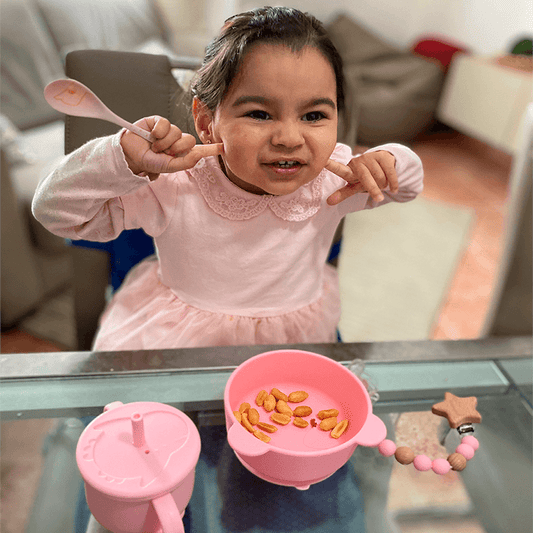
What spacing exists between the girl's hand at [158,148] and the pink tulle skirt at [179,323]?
28 cm

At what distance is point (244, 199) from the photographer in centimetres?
65

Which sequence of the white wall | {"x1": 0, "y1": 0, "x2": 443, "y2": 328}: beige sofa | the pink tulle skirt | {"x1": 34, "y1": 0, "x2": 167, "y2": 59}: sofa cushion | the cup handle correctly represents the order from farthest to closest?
the white wall < {"x1": 0, "y1": 0, "x2": 443, "y2": 328}: beige sofa < {"x1": 34, "y1": 0, "x2": 167, "y2": 59}: sofa cushion < the pink tulle skirt < the cup handle

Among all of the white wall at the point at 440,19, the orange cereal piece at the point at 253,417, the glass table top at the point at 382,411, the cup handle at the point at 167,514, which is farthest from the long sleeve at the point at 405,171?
the white wall at the point at 440,19

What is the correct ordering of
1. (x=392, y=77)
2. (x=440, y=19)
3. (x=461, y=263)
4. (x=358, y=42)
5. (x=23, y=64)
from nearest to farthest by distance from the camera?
(x=23, y=64) < (x=461, y=263) < (x=392, y=77) < (x=358, y=42) < (x=440, y=19)

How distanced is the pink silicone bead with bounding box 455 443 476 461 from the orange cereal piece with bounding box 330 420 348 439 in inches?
6.1

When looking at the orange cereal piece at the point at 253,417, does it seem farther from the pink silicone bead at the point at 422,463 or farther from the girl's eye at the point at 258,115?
the girl's eye at the point at 258,115

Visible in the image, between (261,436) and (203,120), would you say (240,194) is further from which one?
(261,436)

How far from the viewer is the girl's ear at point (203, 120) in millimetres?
558

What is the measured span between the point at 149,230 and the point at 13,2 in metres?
1.40

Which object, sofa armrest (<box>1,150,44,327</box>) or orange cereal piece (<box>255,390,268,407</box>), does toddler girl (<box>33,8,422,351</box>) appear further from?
sofa armrest (<box>1,150,44,327</box>)

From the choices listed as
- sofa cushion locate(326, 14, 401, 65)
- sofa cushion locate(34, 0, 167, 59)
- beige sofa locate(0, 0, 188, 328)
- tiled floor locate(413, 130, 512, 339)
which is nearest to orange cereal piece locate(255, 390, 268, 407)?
sofa cushion locate(34, 0, 167, 59)

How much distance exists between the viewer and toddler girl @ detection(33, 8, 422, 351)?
510mm

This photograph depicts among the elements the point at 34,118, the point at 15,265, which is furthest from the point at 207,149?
the point at 34,118

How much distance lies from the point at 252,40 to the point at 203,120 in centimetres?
11
